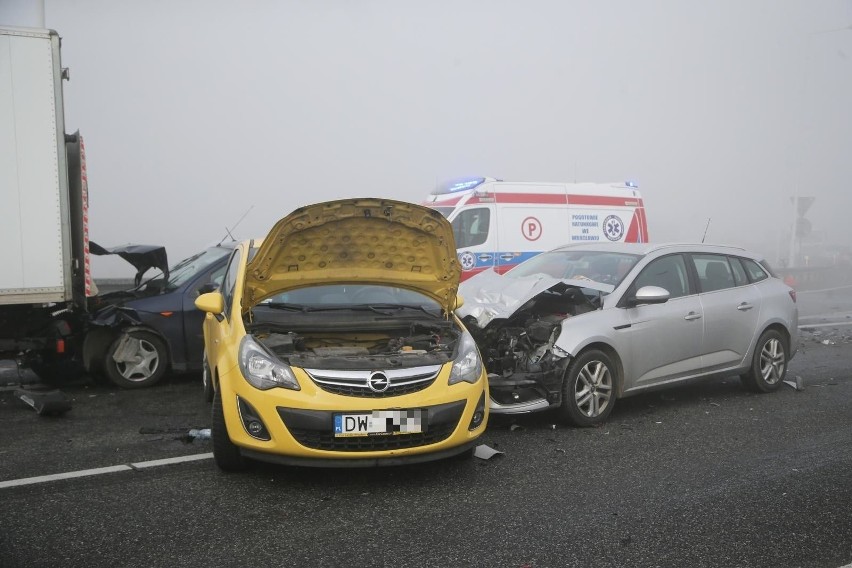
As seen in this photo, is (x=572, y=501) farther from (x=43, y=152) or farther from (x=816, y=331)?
(x=816, y=331)

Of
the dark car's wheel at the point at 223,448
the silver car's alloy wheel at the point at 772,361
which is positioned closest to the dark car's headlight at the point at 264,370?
the dark car's wheel at the point at 223,448

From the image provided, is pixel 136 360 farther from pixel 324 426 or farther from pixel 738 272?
pixel 738 272

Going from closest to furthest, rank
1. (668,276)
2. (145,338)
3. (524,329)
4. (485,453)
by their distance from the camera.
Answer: (485,453) → (524,329) → (668,276) → (145,338)

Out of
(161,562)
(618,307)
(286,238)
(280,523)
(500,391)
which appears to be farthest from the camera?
(618,307)

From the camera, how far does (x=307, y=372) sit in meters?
4.44

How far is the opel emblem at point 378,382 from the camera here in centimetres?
440

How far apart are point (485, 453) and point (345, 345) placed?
A: 4.09ft

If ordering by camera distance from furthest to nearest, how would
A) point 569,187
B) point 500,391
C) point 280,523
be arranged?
point 569,187, point 500,391, point 280,523

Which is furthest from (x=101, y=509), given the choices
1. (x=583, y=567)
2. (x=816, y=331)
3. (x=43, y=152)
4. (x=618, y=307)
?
(x=816, y=331)

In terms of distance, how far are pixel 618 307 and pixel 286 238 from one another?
293cm

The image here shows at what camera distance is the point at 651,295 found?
6.17 meters

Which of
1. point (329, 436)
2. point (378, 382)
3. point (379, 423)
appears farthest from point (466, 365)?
point (329, 436)

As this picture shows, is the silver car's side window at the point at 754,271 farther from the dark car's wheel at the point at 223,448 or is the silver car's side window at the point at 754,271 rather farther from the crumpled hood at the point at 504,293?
the dark car's wheel at the point at 223,448

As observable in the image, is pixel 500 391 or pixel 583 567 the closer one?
pixel 583 567
